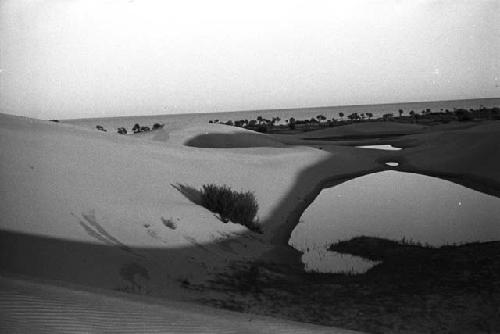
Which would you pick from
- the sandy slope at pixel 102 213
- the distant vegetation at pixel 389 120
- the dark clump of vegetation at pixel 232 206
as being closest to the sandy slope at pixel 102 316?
the sandy slope at pixel 102 213

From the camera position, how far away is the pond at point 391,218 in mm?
12523

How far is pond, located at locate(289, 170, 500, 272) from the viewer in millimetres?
12523

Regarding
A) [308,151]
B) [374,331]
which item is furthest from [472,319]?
[308,151]

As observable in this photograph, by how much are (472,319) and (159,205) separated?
8350 mm

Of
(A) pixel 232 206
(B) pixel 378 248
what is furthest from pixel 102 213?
(B) pixel 378 248

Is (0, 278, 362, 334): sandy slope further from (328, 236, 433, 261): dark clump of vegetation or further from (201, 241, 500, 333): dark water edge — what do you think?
(328, 236, 433, 261): dark clump of vegetation

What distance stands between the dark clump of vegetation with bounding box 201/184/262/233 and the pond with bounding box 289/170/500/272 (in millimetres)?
1387

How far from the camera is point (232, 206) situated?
1462 cm

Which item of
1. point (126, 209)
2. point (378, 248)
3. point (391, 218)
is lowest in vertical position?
point (391, 218)

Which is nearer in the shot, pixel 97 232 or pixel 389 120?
pixel 97 232

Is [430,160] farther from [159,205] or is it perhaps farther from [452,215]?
[159,205]

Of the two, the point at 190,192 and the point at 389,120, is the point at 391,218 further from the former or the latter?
the point at 389,120

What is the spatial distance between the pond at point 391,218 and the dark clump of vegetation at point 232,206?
1387 mm

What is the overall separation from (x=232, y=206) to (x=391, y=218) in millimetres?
5048
